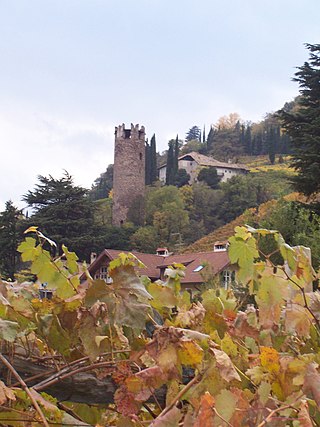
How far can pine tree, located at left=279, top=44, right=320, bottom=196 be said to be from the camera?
16.3 m

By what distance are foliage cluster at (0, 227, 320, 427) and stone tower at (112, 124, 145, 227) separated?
45464mm

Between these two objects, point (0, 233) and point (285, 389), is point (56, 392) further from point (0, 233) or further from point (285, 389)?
point (0, 233)

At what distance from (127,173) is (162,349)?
1903 inches

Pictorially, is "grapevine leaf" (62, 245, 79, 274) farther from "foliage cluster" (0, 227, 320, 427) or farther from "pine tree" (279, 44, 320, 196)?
"pine tree" (279, 44, 320, 196)

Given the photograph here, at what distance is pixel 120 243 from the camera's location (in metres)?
39.5

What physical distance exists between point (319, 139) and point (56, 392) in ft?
52.1

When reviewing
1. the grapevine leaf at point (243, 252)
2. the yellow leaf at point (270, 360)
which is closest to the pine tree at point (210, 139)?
the grapevine leaf at point (243, 252)

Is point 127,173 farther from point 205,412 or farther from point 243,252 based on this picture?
point 205,412

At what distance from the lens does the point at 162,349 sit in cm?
86

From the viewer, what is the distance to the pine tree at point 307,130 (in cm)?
1630

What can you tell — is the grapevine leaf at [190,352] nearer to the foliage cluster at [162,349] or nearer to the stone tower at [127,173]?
the foliage cluster at [162,349]

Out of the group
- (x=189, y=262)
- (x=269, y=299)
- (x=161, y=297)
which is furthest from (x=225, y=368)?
(x=189, y=262)

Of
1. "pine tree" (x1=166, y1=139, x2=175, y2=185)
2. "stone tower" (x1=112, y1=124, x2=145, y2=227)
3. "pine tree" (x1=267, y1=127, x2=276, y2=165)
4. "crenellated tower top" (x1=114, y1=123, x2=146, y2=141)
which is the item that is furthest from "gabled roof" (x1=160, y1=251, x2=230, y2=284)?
"pine tree" (x1=267, y1=127, x2=276, y2=165)

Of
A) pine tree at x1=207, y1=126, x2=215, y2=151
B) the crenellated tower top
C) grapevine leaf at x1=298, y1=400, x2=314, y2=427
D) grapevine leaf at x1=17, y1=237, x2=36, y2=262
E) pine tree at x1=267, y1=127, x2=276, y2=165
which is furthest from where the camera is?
pine tree at x1=207, y1=126, x2=215, y2=151
